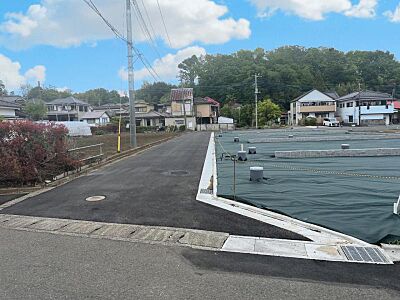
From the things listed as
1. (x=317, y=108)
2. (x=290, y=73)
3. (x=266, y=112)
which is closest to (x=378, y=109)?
(x=317, y=108)

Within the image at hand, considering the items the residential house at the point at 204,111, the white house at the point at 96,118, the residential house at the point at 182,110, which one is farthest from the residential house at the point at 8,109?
the residential house at the point at 204,111

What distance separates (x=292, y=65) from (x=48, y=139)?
247 feet

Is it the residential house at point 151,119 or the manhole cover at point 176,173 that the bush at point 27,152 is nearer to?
the manhole cover at point 176,173

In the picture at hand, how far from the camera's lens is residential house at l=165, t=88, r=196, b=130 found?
58.7 m

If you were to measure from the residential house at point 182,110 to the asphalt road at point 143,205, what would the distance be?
4878cm

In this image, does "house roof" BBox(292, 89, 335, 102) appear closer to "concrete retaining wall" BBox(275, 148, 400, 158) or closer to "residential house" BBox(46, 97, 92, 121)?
"residential house" BBox(46, 97, 92, 121)

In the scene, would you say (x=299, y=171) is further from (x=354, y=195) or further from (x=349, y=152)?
(x=349, y=152)

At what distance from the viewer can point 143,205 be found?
21.4 ft

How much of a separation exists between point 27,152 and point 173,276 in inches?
277

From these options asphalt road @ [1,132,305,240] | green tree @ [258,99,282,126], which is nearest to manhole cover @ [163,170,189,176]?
asphalt road @ [1,132,305,240]

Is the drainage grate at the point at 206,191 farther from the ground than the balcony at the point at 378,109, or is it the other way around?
the balcony at the point at 378,109

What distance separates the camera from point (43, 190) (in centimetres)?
823

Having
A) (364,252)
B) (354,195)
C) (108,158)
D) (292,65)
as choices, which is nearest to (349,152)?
(354,195)

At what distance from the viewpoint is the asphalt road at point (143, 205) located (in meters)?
5.24
